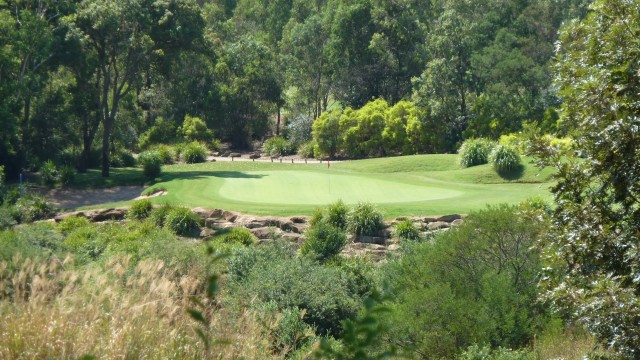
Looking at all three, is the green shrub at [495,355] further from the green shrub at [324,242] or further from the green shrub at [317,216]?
the green shrub at [317,216]

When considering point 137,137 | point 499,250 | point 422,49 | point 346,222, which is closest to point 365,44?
point 422,49

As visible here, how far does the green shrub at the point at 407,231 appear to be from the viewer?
68.3ft

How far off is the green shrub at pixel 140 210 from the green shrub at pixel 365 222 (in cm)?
621

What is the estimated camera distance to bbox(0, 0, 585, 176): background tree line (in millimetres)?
35625

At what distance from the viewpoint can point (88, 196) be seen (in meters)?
33.0

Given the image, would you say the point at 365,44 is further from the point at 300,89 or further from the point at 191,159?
the point at 191,159

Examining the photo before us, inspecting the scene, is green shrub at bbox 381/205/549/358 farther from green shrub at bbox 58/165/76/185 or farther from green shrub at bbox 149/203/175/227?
green shrub at bbox 58/165/76/185

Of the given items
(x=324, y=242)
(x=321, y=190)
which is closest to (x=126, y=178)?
(x=321, y=190)

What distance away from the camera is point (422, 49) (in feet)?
178

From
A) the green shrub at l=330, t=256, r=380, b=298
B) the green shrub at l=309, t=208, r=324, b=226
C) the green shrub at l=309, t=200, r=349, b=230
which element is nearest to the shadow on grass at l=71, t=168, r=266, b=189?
the green shrub at l=309, t=208, r=324, b=226

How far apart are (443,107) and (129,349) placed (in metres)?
41.2

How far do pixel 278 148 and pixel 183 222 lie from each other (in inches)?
1179

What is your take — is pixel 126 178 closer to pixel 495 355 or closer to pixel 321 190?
pixel 321 190

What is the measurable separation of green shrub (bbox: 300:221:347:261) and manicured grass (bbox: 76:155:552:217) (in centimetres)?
249
